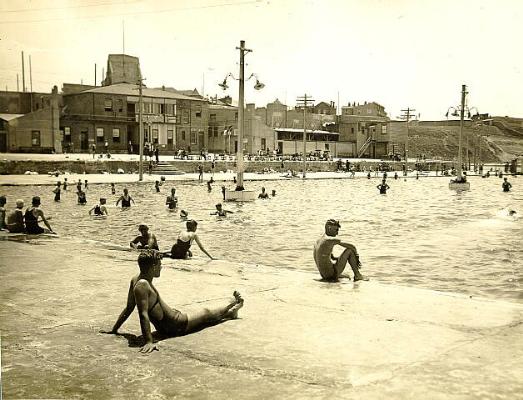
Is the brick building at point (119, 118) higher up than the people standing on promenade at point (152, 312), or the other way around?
the brick building at point (119, 118)

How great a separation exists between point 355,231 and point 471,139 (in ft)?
356

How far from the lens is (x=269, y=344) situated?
6133mm

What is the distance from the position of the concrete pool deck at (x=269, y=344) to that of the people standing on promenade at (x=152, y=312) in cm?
17

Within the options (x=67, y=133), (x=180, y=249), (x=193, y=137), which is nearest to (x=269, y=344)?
(x=180, y=249)

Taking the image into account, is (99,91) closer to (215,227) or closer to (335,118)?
(215,227)

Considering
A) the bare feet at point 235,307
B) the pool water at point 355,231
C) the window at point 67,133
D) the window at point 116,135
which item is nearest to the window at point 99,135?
the window at point 116,135

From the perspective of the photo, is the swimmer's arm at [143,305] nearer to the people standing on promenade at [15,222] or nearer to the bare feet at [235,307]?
the bare feet at [235,307]

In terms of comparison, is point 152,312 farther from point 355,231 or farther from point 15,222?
point 355,231

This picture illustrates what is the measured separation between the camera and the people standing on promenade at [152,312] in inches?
236

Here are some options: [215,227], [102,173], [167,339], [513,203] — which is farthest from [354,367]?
[102,173]

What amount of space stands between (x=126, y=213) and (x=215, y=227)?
5.58 metres

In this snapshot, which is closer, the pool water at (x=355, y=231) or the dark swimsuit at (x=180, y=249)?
the dark swimsuit at (x=180, y=249)

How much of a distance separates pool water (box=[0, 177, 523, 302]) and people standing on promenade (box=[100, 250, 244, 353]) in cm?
525

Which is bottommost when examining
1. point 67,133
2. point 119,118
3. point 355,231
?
point 355,231
